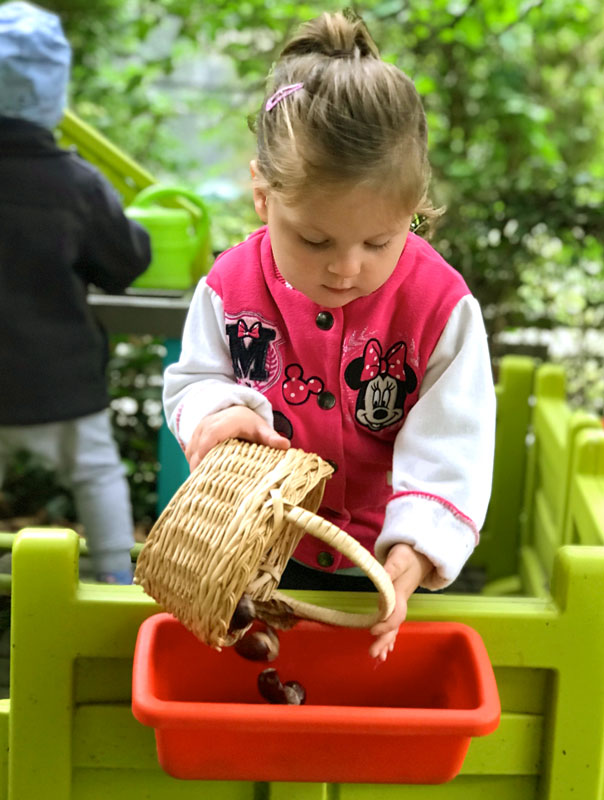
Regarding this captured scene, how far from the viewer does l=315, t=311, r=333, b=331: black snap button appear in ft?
4.39

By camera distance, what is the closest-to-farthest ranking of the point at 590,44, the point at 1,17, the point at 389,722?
the point at 389,722, the point at 1,17, the point at 590,44

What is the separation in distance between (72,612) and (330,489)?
15.4 inches

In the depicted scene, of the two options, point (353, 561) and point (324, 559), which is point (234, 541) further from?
point (324, 559)

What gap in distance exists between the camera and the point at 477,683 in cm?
112

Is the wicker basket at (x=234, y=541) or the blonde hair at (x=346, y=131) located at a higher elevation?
the blonde hair at (x=346, y=131)

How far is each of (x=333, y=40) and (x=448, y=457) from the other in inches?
19.8

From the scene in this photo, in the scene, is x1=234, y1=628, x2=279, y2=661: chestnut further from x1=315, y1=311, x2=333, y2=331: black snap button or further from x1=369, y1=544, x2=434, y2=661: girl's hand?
x1=315, y1=311, x2=333, y2=331: black snap button

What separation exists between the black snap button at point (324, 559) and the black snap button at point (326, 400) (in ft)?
0.71

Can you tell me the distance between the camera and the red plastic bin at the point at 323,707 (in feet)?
3.40

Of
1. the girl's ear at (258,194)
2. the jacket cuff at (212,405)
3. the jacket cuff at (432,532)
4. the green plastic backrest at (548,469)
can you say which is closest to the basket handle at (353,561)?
the jacket cuff at (432,532)

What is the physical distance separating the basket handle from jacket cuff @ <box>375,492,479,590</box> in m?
0.11

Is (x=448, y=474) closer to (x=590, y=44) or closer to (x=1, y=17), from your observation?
(x=1, y=17)

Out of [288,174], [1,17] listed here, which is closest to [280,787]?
[288,174]

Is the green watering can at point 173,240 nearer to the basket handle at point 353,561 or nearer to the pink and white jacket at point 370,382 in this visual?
the pink and white jacket at point 370,382
